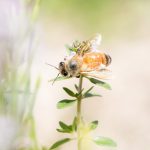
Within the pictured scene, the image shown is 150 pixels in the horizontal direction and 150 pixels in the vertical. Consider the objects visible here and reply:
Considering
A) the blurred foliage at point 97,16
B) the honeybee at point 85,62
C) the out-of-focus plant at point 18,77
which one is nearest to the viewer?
the out-of-focus plant at point 18,77

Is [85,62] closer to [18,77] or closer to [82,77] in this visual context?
[82,77]

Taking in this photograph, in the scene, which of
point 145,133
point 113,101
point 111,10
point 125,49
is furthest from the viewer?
point 111,10

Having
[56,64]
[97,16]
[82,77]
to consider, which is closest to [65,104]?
[82,77]

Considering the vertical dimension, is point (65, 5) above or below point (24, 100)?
above

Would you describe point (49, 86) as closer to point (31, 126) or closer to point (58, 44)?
point (58, 44)

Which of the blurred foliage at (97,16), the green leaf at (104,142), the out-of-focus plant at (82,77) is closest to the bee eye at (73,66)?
the out-of-focus plant at (82,77)

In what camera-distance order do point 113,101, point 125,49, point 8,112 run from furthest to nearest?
point 125,49
point 113,101
point 8,112

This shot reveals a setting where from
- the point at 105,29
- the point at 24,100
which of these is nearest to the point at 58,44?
the point at 105,29

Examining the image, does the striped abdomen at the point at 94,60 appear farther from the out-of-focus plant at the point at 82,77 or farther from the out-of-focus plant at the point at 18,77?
the out-of-focus plant at the point at 18,77
